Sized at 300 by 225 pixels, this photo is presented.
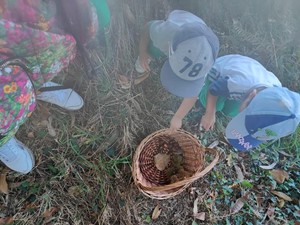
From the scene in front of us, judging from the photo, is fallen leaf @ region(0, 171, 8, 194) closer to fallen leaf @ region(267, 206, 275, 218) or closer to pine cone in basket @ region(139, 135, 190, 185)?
pine cone in basket @ region(139, 135, 190, 185)

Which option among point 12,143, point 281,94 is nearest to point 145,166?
point 12,143

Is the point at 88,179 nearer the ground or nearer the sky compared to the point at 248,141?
nearer the ground

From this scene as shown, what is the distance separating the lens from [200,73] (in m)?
1.45

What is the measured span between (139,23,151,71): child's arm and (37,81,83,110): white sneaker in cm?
40

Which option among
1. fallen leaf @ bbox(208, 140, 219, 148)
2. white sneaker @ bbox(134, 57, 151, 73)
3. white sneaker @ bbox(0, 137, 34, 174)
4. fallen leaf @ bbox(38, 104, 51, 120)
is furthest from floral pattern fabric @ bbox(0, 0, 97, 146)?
fallen leaf @ bbox(208, 140, 219, 148)

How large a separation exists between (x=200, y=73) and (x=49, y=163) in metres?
0.97

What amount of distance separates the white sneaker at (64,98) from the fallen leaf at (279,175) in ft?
4.32

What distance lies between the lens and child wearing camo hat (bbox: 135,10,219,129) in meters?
1.38

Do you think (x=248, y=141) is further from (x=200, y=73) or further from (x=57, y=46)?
(x=57, y=46)

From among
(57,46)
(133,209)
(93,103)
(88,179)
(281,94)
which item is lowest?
(133,209)

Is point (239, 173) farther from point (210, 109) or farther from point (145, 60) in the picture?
point (145, 60)

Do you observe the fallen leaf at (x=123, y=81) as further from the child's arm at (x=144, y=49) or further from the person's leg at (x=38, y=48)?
the person's leg at (x=38, y=48)

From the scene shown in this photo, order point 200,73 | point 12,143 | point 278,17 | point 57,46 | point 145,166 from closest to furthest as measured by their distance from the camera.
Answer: point 57,46
point 200,73
point 12,143
point 145,166
point 278,17

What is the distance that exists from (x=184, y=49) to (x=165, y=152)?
2.88 feet
